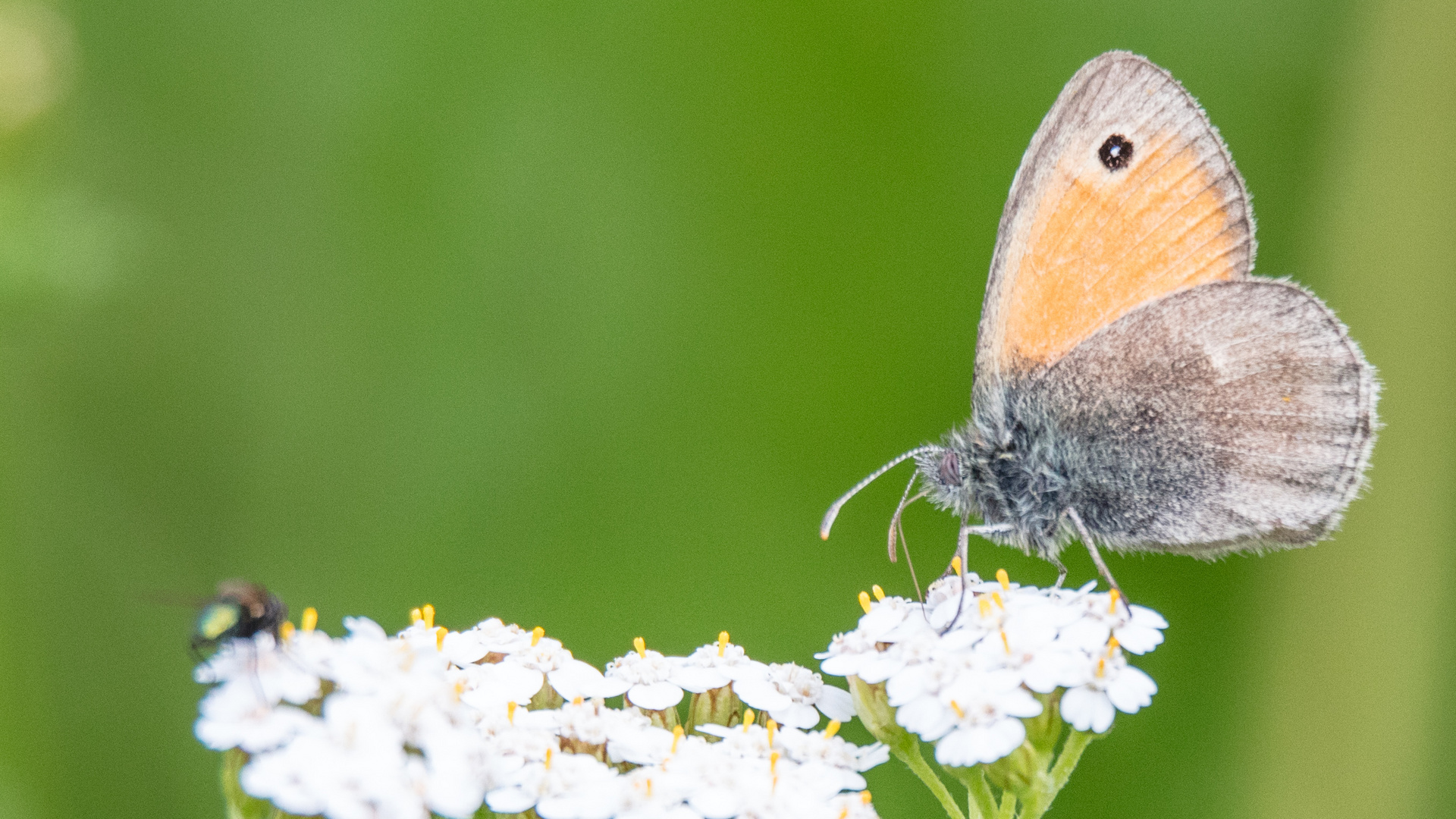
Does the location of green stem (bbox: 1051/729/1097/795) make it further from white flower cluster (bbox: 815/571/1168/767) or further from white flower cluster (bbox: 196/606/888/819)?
white flower cluster (bbox: 196/606/888/819)

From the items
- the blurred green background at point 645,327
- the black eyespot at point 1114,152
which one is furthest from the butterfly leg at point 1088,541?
the blurred green background at point 645,327

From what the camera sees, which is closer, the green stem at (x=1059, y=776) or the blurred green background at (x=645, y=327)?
the green stem at (x=1059, y=776)

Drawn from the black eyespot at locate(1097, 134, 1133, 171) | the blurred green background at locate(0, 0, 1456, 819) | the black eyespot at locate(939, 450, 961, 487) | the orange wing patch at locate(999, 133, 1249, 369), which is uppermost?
the blurred green background at locate(0, 0, 1456, 819)

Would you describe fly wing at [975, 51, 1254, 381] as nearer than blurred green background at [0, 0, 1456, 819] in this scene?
Yes

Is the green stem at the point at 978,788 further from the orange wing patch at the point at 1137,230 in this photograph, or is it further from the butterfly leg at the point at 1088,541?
the orange wing patch at the point at 1137,230

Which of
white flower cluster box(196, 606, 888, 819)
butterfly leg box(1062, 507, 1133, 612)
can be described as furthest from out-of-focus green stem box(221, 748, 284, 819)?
butterfly leg box(1062, 507, 1133, 612)

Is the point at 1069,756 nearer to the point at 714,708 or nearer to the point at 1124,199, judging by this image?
the point at 714,708

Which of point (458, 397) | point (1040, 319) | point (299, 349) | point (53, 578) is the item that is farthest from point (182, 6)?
point (1040, 319)
